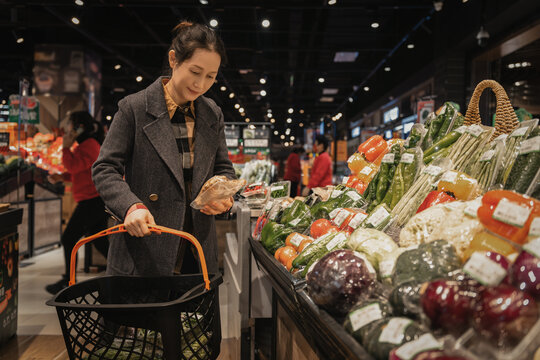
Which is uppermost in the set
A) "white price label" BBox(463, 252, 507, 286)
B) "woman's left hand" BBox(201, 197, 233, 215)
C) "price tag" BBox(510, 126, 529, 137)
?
"price tag" BBox(510, 126, 529, 137)

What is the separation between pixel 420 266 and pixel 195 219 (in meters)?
1.05

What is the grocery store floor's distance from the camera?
3.13 meters

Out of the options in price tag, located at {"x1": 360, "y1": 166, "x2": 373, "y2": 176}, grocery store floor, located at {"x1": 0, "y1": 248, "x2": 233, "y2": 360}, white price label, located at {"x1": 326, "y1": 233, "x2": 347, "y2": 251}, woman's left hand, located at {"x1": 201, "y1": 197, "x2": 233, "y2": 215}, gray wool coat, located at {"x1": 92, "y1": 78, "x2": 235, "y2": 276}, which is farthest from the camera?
grocery store floor, located at {"x1": 0, "y1": 248, "x2": 233, "y2": 360}

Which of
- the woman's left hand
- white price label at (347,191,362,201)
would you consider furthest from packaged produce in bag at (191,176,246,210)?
white price label at (347,191,362,201)

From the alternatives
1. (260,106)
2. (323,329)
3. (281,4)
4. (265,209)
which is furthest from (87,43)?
(260,106)

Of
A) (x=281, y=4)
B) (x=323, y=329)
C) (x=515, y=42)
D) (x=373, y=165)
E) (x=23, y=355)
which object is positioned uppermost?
(x=281, y=4)

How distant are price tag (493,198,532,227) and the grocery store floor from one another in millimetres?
2320

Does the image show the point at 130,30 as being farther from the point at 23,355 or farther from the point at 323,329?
the point at 323,329

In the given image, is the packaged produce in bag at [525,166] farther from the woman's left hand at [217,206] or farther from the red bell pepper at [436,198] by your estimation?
the woman's left hand at [217,206]

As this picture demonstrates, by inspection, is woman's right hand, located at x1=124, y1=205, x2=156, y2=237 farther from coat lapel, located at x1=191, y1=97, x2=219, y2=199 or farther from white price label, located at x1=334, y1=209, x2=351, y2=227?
white price label, located at x1=334, y1=209, x2=351, y2=227

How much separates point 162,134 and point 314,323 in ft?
3.22

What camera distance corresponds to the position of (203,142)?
1852mm

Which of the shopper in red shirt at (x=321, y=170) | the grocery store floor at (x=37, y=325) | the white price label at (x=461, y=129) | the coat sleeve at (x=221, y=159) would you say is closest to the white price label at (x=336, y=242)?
the coat sleeve at (x=221, y=159)

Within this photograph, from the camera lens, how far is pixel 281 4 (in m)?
7.26
